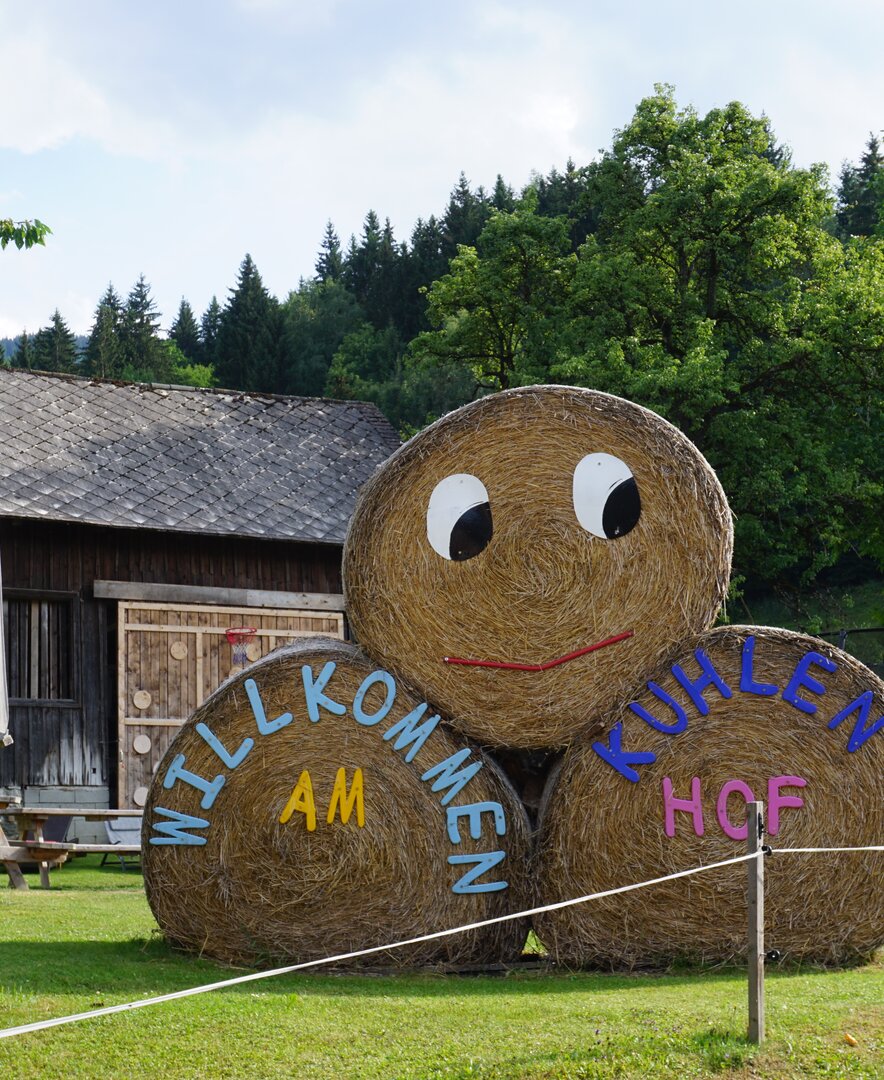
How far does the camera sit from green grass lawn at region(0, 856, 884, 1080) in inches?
208

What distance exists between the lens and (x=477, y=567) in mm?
7707

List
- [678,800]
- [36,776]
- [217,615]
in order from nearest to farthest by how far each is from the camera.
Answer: [678,800]
[36,776]
[217,615]

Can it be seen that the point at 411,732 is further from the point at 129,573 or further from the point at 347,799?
the point at 129,573

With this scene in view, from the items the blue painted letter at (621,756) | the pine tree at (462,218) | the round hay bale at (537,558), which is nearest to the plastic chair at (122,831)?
the round hay bale at (537,558)

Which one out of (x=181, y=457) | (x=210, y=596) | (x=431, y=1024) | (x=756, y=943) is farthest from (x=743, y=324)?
(x=431, y=1024)

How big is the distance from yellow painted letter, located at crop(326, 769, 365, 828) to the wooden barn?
7.83m

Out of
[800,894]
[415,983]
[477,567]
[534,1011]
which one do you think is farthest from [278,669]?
[800,894]

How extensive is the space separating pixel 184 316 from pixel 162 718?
65799 millimetres

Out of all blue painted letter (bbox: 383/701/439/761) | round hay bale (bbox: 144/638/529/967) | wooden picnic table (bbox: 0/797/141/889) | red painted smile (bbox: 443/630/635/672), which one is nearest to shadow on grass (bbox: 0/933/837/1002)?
round hay bale (bbox: 144/638/529/967)

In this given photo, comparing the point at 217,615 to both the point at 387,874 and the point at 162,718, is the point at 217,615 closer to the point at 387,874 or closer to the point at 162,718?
the point at 162,718

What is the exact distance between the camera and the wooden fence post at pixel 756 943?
554 centimetres

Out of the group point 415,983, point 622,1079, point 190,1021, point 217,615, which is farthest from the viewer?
point 217,615

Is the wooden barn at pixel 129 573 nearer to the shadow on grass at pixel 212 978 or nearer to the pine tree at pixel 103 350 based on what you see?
the shadow on grass at pixel 212 978

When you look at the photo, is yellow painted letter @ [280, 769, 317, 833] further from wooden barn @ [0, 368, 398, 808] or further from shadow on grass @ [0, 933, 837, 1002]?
wooden barn @ [0, 368, 398, 808]
